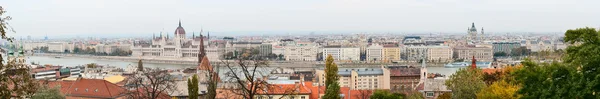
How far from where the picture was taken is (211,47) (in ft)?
152

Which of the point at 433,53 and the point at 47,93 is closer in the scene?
the point at 47,93

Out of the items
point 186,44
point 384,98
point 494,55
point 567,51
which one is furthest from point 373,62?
point 567,51

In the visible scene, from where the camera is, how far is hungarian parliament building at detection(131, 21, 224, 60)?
4562 centimetres

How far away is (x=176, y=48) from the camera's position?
1829 inches

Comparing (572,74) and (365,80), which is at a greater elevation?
(572,74)

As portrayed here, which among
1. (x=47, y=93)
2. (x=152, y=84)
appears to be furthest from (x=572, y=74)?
(x=47, y=93)

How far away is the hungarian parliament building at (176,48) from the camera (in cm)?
4562

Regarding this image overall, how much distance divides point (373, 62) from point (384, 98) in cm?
3166

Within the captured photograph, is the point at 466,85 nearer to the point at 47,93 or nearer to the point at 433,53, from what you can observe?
the point at 47,93

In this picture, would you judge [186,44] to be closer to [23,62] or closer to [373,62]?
[373,62]

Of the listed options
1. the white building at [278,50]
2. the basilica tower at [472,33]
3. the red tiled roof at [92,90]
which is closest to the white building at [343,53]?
the white building at [278,50]

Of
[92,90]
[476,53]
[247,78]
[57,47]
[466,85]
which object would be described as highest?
[247,78]

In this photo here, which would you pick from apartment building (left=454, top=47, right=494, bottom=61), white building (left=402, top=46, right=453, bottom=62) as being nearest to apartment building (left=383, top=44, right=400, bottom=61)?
white building (left=402, top=46, right=453, bottom=62)

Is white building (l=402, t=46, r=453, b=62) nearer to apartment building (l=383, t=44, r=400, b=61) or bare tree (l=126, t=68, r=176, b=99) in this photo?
apartment building (l=383, t=44, r=400, b=61)
